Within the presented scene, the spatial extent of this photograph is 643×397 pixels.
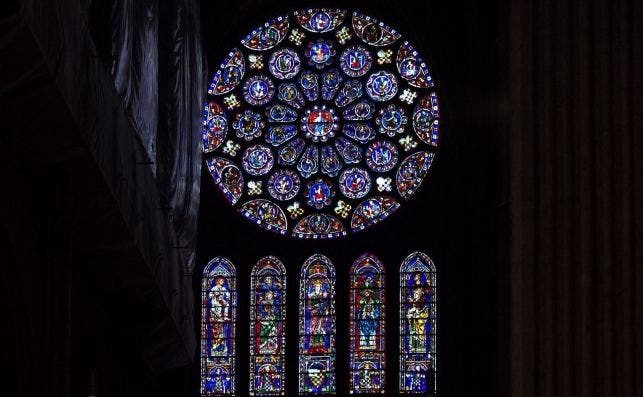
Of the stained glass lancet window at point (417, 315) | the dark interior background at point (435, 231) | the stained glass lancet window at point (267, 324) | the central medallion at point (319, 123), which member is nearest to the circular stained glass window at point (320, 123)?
the central medallion at point (319, 123)

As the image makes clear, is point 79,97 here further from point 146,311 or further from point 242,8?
point 242,8

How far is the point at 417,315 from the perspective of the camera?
17656mm

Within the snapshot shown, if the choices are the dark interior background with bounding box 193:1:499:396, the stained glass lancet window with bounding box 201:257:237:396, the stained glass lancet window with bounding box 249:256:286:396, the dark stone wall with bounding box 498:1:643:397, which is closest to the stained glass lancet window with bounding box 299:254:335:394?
the dark interior background with bounding box 193:1:499:396

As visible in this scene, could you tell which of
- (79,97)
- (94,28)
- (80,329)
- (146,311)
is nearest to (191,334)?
(146,311)

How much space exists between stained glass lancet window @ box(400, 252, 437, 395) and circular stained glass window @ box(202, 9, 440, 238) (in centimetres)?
79

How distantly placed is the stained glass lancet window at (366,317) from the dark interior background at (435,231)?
104mm

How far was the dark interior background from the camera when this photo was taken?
17.0 m

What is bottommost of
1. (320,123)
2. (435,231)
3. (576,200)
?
(576,200)

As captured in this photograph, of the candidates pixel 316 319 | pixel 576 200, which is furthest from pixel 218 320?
pixel 576 200

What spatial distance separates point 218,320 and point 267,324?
63 cm

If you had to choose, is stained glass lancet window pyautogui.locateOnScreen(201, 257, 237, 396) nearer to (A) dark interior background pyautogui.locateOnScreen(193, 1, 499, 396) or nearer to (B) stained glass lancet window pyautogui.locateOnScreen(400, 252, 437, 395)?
(A) dark interior background pyautogui.locateOnScreen(193, 1, 499, 396)

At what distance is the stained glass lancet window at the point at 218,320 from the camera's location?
58.3ft

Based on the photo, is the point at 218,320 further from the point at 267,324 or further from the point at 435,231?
the point at 435,231

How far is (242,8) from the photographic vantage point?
18.5 m
